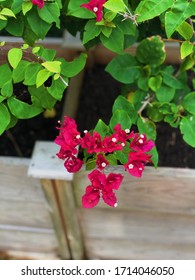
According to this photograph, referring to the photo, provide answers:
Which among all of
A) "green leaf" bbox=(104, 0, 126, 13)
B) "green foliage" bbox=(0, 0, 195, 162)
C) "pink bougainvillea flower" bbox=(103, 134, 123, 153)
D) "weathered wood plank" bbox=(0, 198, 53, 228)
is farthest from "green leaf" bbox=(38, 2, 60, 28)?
"weathered wood plank" bbox=(0, 198, 53, 228)

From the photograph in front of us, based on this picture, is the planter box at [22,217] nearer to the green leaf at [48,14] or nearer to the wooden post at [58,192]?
the wooden post at [58,192]

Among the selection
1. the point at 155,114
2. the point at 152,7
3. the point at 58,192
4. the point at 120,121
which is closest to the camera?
the point at 152,7

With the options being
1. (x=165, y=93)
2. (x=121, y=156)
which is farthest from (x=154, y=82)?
(x=121, y=156)

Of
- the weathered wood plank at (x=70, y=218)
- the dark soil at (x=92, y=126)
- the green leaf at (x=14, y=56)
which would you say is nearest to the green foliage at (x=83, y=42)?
the green leaf at (x=14, y=56)

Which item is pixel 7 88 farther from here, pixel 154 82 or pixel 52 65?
pixel 154 82

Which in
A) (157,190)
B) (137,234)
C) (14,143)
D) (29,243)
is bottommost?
(29,243)

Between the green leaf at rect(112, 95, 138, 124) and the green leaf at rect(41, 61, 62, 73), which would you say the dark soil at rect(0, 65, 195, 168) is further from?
the green leaf at rect(41, 61, 62, 73)
